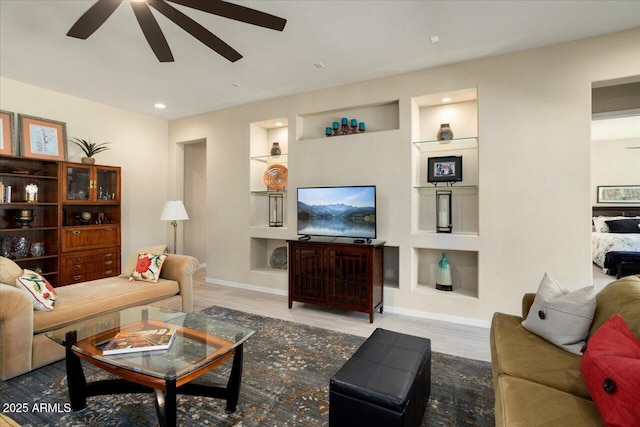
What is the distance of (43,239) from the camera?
4086 millimetres

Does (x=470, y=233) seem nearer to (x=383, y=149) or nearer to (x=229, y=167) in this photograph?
(x=383, y=149)

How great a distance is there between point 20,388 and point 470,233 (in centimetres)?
422

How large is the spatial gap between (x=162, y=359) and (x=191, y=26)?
2.16 meters

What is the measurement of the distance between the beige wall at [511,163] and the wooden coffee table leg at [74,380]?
2.97 m

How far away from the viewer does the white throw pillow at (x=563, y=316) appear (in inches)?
67.6

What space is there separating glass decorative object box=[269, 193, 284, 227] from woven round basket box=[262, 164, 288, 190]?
0.75ft

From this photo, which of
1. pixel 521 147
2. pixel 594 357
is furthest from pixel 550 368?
pixel 521 147

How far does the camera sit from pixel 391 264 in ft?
13.3

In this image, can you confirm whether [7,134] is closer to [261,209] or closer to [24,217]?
[24,217]

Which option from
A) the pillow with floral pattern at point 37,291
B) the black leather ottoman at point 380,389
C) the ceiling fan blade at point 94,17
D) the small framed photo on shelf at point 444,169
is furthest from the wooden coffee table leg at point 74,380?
the small framed photo on shelf at point 444,169

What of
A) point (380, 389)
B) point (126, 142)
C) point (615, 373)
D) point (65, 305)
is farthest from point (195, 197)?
point (615, 373)

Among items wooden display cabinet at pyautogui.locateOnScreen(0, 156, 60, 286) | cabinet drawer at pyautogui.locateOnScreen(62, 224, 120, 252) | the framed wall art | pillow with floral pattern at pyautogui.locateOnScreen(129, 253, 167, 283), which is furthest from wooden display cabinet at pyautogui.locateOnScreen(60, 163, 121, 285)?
pillow with floral pattern at pyautogui.locateOnScreen(129, 253, 167, 283)

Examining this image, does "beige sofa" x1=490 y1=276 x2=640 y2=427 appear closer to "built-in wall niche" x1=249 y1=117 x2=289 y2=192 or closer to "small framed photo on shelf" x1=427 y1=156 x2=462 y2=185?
"small framed photo on shelf" x1=427 y1=156 x2=462 y2=185

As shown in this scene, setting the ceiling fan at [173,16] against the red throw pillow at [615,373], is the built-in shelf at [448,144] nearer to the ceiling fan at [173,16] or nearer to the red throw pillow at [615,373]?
the ceiling fan at [173,16]
